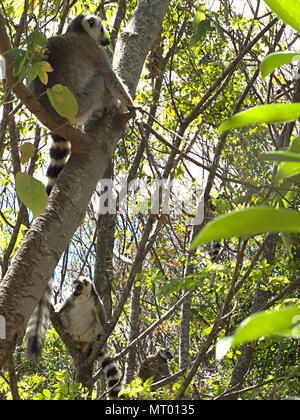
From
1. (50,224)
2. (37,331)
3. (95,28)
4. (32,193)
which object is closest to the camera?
(32,193)

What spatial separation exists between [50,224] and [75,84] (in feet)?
6.08

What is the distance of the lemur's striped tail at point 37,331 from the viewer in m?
Answer: 2.56

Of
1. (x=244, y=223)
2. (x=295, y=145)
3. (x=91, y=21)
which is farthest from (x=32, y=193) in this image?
(x=91, y=21)

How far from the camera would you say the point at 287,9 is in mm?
575

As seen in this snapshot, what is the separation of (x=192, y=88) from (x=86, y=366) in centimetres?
353

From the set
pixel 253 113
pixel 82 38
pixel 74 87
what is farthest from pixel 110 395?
pixel 253 113

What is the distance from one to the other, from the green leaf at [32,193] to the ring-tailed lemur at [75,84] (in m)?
1.48

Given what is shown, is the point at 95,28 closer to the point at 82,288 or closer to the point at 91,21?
the point at 91,21

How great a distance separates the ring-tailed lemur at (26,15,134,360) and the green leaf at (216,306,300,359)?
2242 millimetres

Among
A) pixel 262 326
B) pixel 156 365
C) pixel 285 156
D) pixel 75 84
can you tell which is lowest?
pixel 262 326

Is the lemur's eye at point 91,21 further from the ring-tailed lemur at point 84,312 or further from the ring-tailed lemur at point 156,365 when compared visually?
the ring-tailed lemur at point 156,365

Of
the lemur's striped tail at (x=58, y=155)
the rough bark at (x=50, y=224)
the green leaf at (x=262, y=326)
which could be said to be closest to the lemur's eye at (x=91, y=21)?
the lemur's striped tail at (x=58, y=155)

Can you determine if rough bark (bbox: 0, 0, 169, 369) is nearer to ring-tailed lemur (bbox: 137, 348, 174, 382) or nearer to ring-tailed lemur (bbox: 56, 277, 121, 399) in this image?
ring-tailed lemur (bbox: 56, 277, 121, 399)
